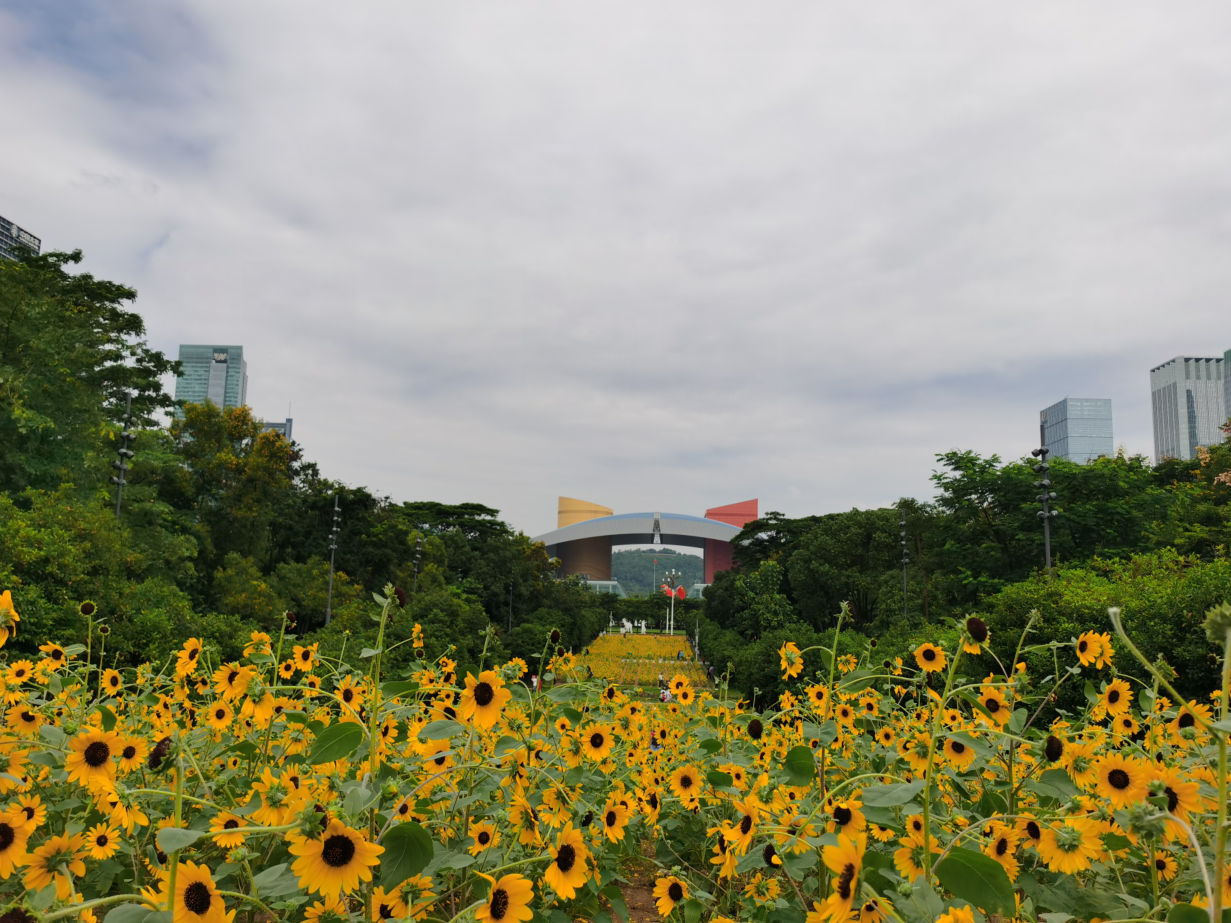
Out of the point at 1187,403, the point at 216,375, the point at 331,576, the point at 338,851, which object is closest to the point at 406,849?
the point at 338,851

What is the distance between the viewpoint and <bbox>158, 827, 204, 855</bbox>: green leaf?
30.1 inches

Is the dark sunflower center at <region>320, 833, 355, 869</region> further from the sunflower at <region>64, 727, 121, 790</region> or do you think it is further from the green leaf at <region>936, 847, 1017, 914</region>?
the green leaf at <region>936, 847, 1017, 914</region>

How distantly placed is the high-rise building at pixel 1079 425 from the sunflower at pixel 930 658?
92.0m

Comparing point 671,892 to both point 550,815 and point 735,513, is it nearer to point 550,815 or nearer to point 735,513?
point 550,815

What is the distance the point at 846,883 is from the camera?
3.05 ft

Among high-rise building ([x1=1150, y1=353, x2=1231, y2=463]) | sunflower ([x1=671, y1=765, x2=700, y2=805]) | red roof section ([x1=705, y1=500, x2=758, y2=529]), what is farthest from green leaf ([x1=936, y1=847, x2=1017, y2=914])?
high-rise building ([x1=1150, y1=353, x2=1231, y2=463])

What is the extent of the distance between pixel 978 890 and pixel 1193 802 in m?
0.35

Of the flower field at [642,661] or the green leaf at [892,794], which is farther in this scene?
the flower field at [642,661]

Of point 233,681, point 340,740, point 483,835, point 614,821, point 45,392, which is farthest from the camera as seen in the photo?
point 45,392

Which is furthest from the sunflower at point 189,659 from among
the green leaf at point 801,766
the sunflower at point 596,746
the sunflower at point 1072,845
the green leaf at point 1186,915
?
the green leaf at point 1186,915

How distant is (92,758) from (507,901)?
862mm

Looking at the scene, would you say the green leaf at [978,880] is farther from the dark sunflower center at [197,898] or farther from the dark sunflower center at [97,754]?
the dark sunflower center at [97,754]

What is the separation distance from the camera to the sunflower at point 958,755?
1472 mm

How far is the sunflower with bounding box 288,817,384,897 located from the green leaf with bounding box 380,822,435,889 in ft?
0.13
